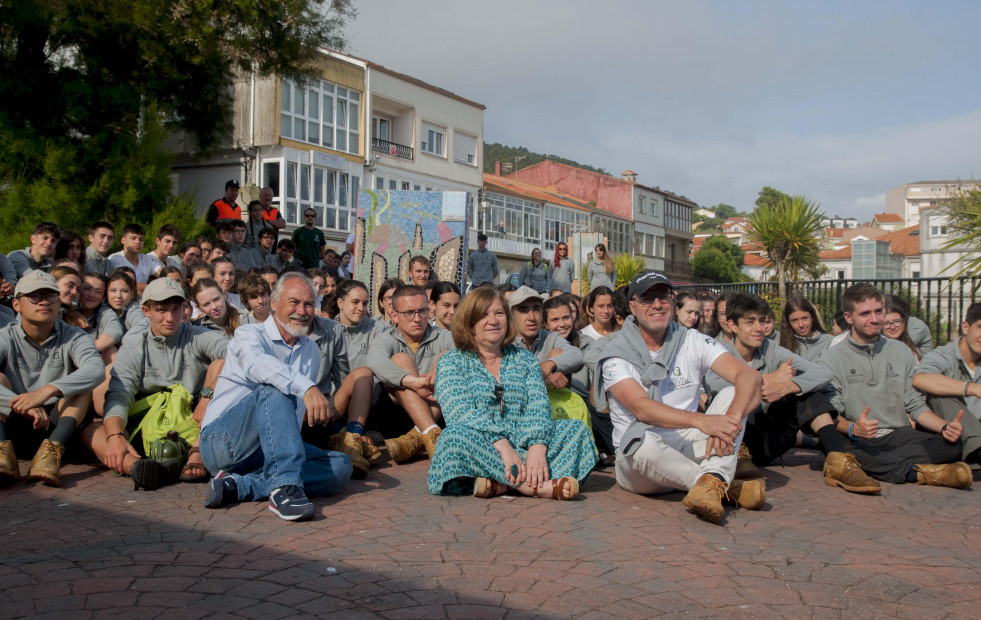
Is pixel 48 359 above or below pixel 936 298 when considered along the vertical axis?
below

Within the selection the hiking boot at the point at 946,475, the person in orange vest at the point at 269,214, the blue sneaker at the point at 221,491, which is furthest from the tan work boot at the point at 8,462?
the person in orange vest at the point at 269,214

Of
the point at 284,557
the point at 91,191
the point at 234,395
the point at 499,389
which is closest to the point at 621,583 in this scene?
the point at 284,557

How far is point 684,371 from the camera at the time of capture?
18.5 ft

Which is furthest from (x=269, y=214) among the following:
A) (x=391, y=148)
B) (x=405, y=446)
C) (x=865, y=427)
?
(x=391, y=148)

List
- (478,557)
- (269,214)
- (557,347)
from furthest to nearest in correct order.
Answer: (269,214) < (557,347) < (478,557)

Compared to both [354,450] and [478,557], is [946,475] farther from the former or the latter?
[354,450]

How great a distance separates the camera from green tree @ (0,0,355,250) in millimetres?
18594

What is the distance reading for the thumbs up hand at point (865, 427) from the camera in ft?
21.1

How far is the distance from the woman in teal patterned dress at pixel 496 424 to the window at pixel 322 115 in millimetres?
28045

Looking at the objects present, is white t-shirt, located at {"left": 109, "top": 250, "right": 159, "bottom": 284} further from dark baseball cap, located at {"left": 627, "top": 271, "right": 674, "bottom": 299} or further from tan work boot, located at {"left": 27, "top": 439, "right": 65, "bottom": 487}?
dark baseball cap, located at {"left": 627, "top": 271, "right": 674, "bottom": 299}

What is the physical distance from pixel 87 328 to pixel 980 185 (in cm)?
1140

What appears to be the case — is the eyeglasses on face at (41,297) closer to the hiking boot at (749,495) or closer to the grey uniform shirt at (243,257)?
the hiking boot at (749,495)

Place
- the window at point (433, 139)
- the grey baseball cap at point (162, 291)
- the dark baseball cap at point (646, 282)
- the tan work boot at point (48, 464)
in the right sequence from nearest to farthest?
1. the dark baseball cap at point (646, 282)
2. the tan work boot at point (48, 464)
3. the grey baseball cap at point (162, 291)
4. the window at point (433, 139)

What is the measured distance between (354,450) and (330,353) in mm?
1225
